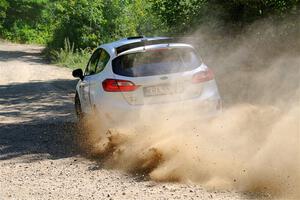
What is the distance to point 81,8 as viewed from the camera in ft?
86.2

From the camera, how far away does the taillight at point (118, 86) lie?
23.5ft

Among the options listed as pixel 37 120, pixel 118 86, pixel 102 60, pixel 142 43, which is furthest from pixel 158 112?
pixel 37 120

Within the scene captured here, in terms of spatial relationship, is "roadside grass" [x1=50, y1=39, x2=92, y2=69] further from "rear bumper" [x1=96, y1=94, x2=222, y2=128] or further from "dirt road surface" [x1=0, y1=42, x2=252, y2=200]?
"rear bumper" [x1=96, y1=94, x2=222, y2=128]

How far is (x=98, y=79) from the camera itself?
784cm

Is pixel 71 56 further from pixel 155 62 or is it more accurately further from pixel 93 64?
pixel 155 62

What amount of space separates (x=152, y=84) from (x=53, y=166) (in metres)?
1.77

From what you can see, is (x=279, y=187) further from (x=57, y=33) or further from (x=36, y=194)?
(x=57, y=33)

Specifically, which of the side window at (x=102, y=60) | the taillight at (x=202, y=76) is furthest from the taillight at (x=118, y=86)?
the taillight at (x=202, y=76)

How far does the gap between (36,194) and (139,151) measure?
162 centimetres

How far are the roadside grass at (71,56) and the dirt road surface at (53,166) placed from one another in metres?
8.64

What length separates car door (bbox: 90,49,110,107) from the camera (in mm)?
7702

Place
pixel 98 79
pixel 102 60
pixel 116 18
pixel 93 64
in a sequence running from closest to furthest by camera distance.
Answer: pixel 98 79, pixel 102 60, pixel 93 64, pixel 116 18

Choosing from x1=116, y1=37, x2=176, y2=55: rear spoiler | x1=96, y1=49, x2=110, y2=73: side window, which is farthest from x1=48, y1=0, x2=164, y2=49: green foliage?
x1=116, y1=37, x2=176, y2=55: rear spoiler

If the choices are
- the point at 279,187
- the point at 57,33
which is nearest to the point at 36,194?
the point at 279,187
